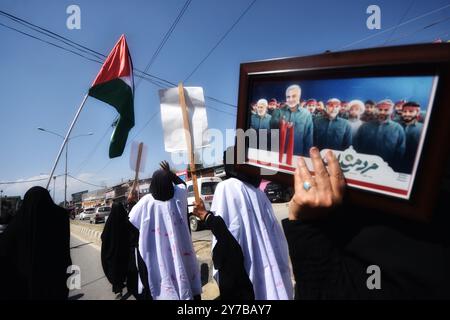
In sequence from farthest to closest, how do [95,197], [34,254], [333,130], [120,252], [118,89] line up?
[95,197], [118,89], [120,252], [34,254], [333,130]

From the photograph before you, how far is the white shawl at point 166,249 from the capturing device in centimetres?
322

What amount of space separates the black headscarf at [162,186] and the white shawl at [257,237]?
879mm

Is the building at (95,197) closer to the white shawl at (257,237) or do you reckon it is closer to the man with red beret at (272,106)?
the white shawl at (257,237)

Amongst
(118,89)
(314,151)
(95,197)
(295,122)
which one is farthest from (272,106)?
(95,197)

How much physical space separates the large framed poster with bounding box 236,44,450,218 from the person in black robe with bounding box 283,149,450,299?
0.26 feet

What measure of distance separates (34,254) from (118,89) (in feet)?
7.91

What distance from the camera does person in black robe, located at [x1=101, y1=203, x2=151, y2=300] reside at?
353cm

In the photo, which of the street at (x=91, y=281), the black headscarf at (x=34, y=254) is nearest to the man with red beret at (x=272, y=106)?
the black headscarf at (x=34, y=254)

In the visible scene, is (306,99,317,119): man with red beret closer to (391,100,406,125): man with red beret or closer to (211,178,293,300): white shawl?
(391,100,406,125): man with red beret

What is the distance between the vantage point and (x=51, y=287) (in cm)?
237

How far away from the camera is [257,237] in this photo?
262 centimetres

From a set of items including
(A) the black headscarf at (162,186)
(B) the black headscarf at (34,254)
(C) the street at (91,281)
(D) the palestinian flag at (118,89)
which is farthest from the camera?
(C) the street at (91,281)

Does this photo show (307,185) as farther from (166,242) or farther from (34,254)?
(166,242)
